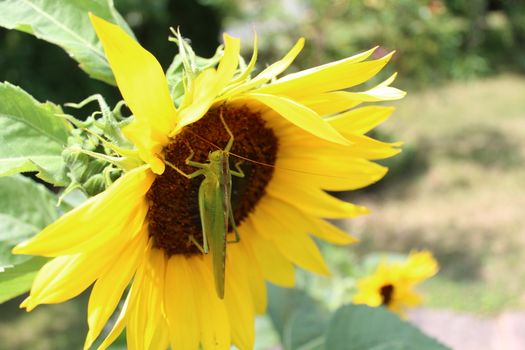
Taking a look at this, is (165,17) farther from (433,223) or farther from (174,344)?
(174,344)

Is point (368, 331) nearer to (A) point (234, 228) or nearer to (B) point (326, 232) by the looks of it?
(B) point (326, 232)

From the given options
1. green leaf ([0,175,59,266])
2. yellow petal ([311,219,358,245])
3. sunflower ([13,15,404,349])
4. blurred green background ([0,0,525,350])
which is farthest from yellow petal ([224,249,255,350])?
blurred green background ([0,0,525,350])

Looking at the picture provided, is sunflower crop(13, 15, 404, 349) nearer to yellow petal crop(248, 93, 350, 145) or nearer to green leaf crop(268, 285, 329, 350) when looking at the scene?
yellow petal crop(248, 93, 350, 145)

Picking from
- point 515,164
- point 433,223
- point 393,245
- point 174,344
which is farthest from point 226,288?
point 515,164

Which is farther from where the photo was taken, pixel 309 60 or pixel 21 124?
pixel 309 60

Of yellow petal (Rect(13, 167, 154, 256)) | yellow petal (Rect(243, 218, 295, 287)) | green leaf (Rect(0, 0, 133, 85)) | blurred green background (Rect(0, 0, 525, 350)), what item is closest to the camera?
yellow petal (Rect(13, 167, 154, 256))

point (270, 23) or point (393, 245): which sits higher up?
point (270, 23)
